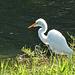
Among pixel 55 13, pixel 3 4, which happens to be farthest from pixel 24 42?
pixel 3 4

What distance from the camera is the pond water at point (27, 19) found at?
12.3 m

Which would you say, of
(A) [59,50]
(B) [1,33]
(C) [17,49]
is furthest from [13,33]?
(A) [59,50]

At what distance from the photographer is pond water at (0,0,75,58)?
12.3m

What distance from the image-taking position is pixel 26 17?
16.8m

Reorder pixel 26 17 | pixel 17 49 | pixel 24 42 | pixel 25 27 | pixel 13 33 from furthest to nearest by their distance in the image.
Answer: pixel 26 17, pixel 25 27, pixel 13 33, pixel 24 42, pixel 17 49

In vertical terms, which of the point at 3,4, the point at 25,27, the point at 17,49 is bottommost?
the point at 17,49

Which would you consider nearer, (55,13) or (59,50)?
(59,50)

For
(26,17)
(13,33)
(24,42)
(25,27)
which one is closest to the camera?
(24,42)

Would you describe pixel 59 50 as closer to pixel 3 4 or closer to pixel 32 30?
pixel 32 30

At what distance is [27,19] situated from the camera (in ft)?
53.5

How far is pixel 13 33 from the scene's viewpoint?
1368 centimetres

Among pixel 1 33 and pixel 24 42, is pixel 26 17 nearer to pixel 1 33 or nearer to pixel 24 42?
pixel 1 33

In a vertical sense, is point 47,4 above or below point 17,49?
above

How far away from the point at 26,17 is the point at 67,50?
31.9 feet
